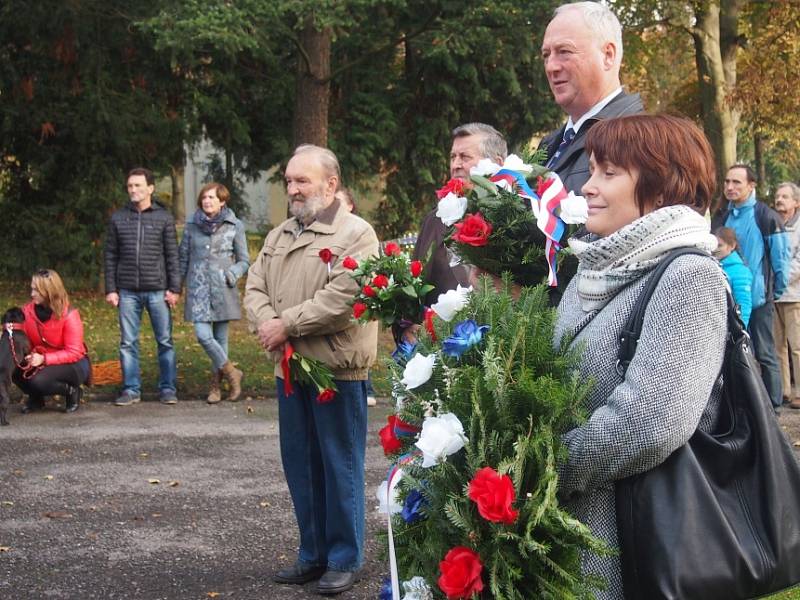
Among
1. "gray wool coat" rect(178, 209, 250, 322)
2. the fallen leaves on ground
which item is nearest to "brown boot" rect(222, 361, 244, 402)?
"gray wool coat" rect(178, 209, 250, 322)

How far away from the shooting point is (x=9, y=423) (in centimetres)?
962

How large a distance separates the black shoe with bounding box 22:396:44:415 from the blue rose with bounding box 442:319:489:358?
326 inches

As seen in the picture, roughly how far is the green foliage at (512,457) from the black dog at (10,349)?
7660 millimetres

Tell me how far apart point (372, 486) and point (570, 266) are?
4.41m

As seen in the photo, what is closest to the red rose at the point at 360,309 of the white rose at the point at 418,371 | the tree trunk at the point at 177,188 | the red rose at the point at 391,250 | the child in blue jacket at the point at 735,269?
the red rose at the point at 391,250

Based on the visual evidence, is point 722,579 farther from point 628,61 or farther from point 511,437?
point 628,61

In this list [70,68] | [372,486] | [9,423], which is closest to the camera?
[372,486]

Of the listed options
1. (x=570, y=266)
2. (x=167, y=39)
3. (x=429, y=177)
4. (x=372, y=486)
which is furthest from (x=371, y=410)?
(x=429, y=177)

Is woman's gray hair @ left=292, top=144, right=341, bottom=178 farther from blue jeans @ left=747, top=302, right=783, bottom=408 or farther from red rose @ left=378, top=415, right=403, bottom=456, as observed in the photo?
blue jeans @ left=747, top=302, right=783, bottom=408

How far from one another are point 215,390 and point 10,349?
2.03 metres

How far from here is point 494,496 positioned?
2408 millimetres

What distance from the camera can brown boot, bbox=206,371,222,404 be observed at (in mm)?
10695

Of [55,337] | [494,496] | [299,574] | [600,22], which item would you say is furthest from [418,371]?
[55,337]

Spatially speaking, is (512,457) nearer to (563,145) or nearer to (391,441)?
(391,441)
